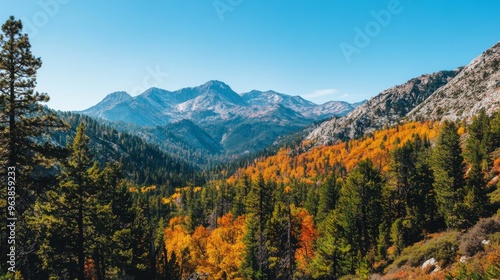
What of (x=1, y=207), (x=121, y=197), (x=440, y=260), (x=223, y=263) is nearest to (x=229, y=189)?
(x=223, y=263)

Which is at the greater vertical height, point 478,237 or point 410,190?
point 410,190

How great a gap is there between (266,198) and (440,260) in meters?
25.3

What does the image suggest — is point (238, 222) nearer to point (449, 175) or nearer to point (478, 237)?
point (449, 175)

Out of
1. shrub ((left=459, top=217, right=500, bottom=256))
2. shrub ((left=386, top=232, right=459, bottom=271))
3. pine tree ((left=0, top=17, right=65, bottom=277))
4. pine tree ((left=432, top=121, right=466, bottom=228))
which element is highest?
pine tree ((left=0, top=17, right=65, bottom=277))

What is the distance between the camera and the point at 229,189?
9381 centimetres

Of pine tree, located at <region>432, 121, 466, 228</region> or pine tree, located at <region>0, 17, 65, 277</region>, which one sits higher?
pine tree, located at <region>0, 17, 65, 277</region>

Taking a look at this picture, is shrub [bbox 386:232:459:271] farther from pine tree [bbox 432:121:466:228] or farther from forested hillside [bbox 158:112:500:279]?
pine tree [bbox 432:121:466:228]

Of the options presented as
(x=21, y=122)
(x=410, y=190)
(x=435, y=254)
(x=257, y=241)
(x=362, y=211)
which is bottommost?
(x=435, y=254)

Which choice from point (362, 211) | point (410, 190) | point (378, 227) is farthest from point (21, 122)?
point (410, 190)

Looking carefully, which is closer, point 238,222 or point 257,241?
point 257,241

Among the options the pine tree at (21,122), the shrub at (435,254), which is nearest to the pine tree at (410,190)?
the shrub at (435,254)

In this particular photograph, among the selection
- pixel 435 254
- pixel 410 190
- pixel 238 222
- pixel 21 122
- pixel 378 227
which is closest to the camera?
pixel 21 122

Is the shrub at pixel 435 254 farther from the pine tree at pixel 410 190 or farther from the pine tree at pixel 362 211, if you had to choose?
the pine tree at pixel 410 190

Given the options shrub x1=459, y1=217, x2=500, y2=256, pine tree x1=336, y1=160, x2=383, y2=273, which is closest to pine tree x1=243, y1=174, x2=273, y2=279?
pine tree x1=336, y1=160, x2=383, y2=273
